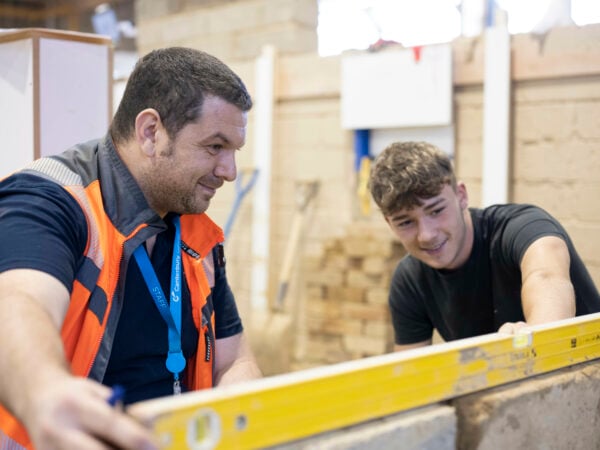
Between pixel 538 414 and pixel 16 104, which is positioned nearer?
pixel 538 414

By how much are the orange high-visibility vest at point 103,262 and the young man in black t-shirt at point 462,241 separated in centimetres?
65

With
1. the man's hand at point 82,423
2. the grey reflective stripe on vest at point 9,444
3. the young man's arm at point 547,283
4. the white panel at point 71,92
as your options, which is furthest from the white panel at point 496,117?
the man's hand at point 82,423

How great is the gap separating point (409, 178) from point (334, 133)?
80.8 inches

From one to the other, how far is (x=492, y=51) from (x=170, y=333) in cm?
240

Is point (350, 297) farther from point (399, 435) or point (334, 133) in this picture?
point (399, 435)

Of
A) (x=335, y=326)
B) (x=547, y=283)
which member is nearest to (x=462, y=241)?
(x=547, y=283)

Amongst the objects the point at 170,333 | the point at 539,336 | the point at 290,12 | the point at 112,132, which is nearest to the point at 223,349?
the point at 170,333

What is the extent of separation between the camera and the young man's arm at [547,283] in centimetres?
161

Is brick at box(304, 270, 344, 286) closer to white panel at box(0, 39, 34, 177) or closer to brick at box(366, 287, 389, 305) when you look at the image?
brick at box(366, 287, 389, 305)

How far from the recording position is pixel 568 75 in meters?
3.10

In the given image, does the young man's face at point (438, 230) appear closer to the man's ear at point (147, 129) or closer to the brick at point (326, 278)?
the man's ear at point (147, 129)

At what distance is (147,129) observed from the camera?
5.08ft

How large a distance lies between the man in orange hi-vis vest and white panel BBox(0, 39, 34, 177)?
689 millimetres

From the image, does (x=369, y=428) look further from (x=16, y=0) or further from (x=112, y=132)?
(x=16, y=0)
